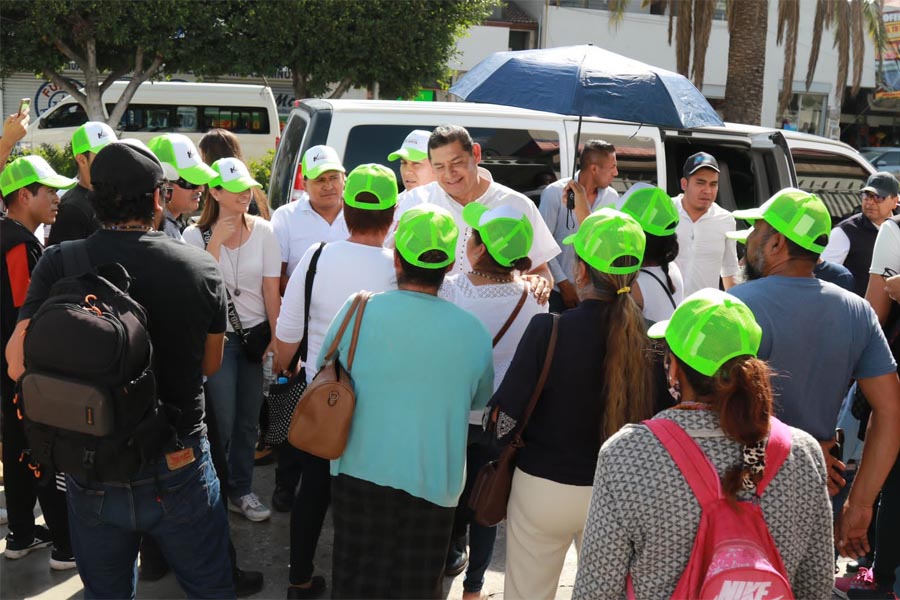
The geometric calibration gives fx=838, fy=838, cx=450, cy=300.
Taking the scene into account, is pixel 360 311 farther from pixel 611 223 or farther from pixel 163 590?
pixel 163 590

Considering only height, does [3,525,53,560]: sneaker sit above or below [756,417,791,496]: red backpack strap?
below

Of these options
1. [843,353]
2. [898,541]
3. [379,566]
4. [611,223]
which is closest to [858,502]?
[843,353]

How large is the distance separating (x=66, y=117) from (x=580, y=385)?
2172 cm

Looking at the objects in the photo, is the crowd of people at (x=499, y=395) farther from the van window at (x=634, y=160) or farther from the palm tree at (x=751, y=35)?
the palm tree at (x=751, y=35)

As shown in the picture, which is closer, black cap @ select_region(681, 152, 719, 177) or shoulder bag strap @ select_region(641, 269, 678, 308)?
shoulder bag strap @ select_region(641, 269, 678, 308)

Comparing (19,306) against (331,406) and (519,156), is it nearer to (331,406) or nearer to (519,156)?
(331,406)

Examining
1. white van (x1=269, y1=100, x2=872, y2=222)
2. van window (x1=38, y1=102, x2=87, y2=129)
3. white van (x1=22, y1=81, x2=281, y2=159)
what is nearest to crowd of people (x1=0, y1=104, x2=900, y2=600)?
white van (x1=269, y1=100, x2=872, y2=222)

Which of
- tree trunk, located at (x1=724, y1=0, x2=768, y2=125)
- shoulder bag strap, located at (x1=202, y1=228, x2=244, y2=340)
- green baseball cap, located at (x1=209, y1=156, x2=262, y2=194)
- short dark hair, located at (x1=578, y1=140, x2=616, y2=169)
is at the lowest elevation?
shoulder bag strap, located at (x1=202, y1=228, x2=244, y2=340)

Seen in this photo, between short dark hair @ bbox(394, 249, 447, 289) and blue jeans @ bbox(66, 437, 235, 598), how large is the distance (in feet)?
2.77

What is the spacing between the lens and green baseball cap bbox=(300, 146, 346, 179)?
4.38 meters

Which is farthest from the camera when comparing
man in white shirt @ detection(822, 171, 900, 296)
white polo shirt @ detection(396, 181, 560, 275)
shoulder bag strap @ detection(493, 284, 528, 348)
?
man in white shirt @ detection(822, 171, 900, 296)

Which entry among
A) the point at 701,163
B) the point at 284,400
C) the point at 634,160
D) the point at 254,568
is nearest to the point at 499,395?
the point at 284,400

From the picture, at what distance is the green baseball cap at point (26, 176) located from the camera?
359 centimetres

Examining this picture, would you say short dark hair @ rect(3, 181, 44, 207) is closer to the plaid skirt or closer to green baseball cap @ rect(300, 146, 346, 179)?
green baseball cap @ rect(300, 146, 346, 179)
